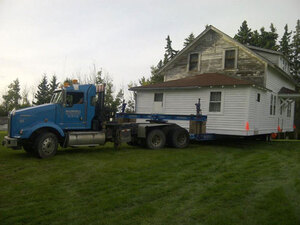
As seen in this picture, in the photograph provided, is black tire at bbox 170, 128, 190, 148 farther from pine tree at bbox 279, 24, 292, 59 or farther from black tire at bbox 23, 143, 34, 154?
pine tree at bbox 279, 24, 292, 59

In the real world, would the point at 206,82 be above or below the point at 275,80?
below

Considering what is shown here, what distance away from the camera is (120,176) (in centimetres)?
763

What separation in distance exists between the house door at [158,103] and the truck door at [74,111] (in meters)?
8.17

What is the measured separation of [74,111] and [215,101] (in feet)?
28.9

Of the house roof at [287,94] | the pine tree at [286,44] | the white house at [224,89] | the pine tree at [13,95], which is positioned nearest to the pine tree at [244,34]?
the pine tree at [286,44]

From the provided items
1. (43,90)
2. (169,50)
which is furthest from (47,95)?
(169,50)

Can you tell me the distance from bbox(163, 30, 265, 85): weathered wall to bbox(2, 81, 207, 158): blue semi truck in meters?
5.78

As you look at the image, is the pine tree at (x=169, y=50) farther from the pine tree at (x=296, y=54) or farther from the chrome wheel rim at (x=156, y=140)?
the chrome wheel rim at (x=156, y=140)

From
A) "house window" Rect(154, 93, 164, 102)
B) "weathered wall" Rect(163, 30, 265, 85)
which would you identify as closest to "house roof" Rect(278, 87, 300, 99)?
"weathered wall" Rect(163, 30, 265, 85)

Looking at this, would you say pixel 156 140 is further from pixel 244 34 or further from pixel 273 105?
pixel 244 34

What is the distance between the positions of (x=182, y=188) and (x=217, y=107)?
11.2 m

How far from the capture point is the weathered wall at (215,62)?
1825cm

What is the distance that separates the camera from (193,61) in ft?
70.0

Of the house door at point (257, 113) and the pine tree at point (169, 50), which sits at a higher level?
the pine tree at point (169, 50)
